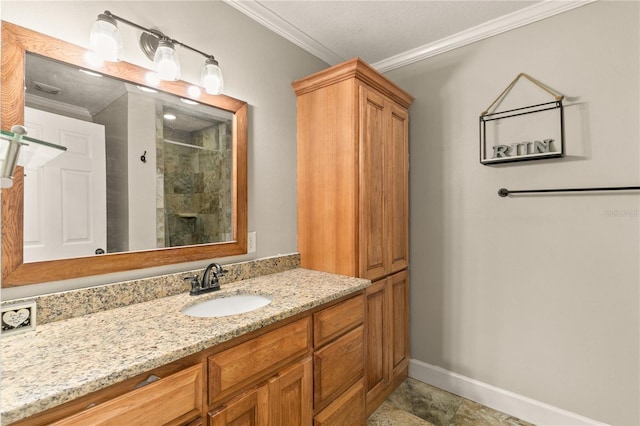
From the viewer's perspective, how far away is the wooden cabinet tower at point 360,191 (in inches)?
71.6

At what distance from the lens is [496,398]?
202 cm

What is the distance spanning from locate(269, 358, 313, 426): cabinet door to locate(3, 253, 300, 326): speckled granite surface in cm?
64

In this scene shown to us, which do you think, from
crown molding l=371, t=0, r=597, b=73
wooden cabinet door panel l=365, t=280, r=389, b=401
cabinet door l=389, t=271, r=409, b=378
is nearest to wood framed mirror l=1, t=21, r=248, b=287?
wooden cabinet door panel l=365, t=280, r=389, b=401

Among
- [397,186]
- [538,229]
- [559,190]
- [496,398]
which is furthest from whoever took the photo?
[397,186]

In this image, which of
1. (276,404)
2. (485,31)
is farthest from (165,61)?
(485,31)

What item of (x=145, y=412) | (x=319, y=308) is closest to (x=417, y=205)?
(x=319, y=308)

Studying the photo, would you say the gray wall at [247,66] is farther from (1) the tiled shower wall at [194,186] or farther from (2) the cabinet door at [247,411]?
(2) the cabinet door at [247,411]

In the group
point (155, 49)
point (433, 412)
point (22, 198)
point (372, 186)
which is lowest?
point (433, 412)

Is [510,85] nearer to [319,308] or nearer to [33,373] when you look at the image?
[319,308]

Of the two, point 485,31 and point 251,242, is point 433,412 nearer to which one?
point 251,242

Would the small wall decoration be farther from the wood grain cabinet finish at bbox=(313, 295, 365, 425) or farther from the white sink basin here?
the white sink basin

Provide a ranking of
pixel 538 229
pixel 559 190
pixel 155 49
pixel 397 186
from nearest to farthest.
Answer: pixel 155 49, pixel 559 190, pixel 538 229, pixel 397 186

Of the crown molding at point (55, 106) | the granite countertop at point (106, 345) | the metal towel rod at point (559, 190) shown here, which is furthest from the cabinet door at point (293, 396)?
the metal towel rod at point (559, 190)

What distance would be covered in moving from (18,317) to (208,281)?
670 millimetres
